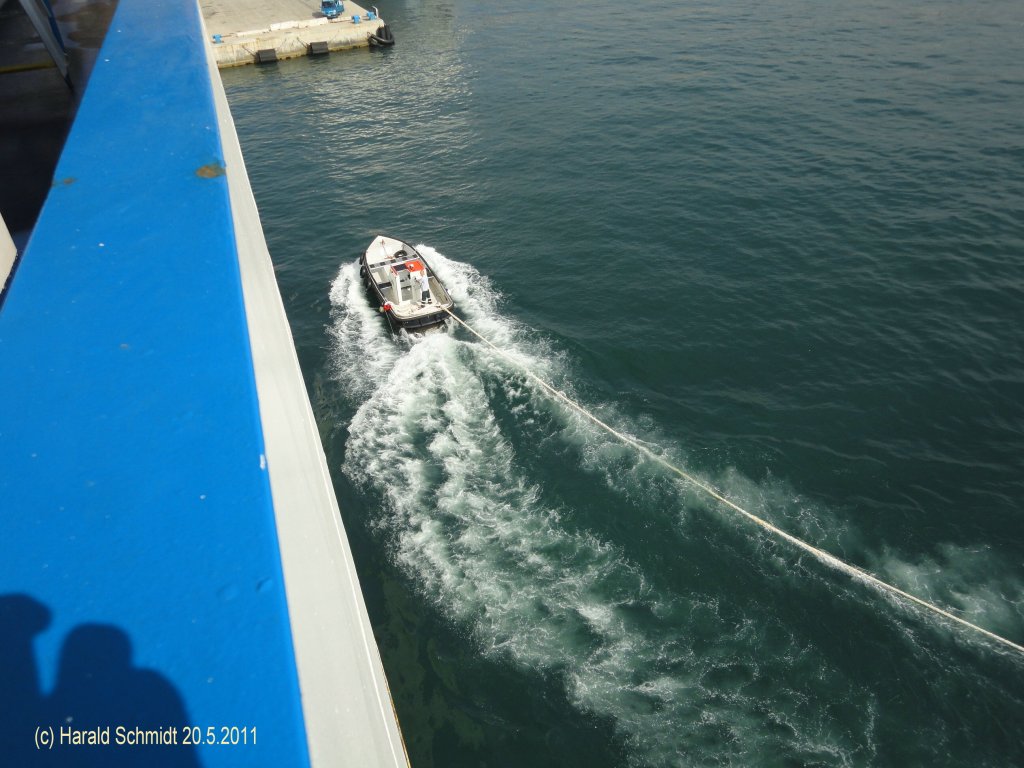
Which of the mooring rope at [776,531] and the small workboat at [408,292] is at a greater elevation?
the small workboat at [408,292]

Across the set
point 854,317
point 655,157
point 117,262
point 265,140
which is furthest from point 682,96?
point 117,262

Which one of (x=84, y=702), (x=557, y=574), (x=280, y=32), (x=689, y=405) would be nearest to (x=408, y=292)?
(x=689, y=405)

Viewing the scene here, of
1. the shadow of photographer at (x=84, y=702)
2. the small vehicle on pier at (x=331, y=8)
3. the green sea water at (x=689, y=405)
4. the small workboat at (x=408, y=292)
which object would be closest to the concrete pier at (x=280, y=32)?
the small vehicle on pier at (x=331, y=8)

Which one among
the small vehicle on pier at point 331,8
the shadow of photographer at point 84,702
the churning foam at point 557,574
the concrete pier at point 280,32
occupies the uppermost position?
the small vehicle on pier at point 331,8

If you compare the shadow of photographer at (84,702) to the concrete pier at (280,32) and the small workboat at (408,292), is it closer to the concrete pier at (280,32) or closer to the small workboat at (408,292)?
the small workboat at (408,292)

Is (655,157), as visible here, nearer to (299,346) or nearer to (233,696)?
(299,346)

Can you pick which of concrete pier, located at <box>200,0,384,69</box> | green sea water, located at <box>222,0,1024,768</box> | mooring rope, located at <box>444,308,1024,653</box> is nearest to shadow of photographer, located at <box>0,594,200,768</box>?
green sea water, located at <box>222,0,1024,768</box>
